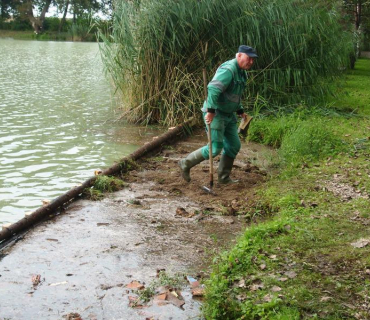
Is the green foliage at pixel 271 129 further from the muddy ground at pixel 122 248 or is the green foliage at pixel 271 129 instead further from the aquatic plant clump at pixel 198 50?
the muddy ground at pixel 122 248

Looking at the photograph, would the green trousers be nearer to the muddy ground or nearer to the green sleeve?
the green sleeve

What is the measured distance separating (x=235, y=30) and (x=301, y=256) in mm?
8453

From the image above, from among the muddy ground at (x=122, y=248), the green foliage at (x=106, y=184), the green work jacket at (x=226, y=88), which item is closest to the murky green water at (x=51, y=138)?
the green foliage at (x=106, y=184)

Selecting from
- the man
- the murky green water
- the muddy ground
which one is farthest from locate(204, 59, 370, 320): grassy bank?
the murky green water

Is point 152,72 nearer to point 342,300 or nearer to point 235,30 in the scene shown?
point 235,30

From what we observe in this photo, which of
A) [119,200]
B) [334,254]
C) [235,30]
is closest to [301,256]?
[334,254]

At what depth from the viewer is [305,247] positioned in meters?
5.20

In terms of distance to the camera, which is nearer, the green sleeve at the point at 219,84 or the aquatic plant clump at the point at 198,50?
the green sleeve at the point at 219,84

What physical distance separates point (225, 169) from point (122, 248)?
9.21 feet

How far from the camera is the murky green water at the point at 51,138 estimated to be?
816 cm

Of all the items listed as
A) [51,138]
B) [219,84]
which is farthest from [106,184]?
[51,138]

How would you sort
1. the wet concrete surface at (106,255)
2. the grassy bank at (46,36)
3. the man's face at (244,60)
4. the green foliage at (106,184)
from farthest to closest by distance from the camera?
the grassy bank at (46,36) < the green foliage at (106,184) < the man's face at (244,60) < the wet concrete surface at (106,255)

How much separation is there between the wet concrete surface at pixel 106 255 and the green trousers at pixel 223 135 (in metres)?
0.89

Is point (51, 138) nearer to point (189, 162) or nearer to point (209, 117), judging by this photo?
point (189, 162)
